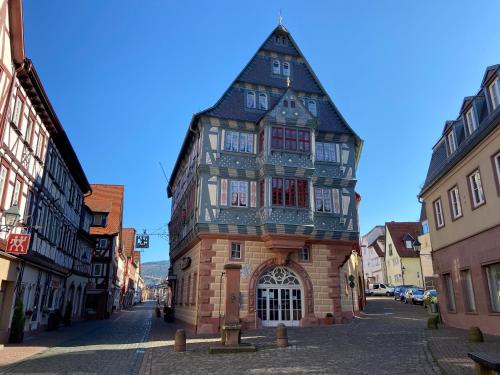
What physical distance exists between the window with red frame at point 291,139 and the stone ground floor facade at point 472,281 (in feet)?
31.9

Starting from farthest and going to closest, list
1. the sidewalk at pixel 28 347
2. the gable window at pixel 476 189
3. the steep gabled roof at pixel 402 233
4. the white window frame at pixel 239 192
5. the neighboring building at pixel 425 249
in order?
the steep gabled roof at pixel 402 233 < the neighboring building at pixel 425 249 < the white window frame at pixel 239 192 < the gable window at pixel 476 189 < the sidewalk at pixel 28 347

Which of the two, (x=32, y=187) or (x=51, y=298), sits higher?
(x=32, y=187)

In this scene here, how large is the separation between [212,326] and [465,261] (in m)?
12.6

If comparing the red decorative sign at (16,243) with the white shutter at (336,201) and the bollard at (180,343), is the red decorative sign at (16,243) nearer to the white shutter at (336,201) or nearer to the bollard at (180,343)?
the bollard at (180,343)

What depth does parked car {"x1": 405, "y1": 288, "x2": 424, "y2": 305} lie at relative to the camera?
3881 cm

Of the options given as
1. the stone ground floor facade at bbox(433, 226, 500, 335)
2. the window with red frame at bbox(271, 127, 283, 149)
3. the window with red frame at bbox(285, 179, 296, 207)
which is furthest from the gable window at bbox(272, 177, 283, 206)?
the stone ground floor facade at bbox(433, 226, 500, 335)

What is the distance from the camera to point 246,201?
933 inches

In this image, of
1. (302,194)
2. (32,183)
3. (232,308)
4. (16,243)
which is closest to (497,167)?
(302,194)

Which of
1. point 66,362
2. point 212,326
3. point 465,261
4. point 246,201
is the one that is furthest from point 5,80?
point 465,261

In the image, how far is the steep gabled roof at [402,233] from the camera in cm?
6044

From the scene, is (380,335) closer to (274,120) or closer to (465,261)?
(465,261)

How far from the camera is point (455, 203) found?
1898 cm

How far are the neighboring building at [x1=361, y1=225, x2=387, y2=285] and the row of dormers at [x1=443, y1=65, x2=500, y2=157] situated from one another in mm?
54390

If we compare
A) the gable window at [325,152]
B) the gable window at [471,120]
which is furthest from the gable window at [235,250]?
the gable window at [471,120]
